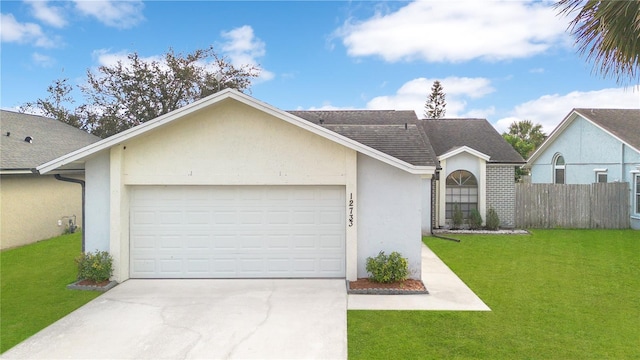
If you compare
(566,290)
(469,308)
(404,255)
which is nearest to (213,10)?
(404,255)

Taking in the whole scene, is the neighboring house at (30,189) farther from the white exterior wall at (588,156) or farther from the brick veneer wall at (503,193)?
the white exterior wall at (588,156)

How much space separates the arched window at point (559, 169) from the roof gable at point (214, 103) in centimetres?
1750

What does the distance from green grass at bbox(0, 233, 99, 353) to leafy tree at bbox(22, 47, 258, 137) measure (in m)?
21.5

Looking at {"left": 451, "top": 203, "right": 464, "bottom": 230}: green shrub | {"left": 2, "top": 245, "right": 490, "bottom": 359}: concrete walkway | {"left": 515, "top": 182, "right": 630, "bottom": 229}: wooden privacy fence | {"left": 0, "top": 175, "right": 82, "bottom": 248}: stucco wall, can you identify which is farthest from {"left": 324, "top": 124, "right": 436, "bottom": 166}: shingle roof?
{"left": 0, "top": 175, "right": 82, "bottom": 248}: stucco wall

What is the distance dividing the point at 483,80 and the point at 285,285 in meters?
22.8

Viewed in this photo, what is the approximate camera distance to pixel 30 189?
44.4 ft

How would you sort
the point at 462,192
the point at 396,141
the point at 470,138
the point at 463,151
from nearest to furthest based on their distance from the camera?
the point at 396,141 < the point at 463,151 < the point at 462,192 < the point at 470,138

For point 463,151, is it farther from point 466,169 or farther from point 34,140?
point 34,140

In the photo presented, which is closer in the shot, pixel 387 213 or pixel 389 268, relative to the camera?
pixel 389 268

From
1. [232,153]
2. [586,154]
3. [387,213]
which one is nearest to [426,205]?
[387,213]

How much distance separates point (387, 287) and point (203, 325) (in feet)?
12.7

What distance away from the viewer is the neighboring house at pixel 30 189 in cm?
1262

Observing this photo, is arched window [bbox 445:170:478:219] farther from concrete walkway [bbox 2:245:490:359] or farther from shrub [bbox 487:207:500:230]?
concrete walkway [bbox 2:245:490:359]

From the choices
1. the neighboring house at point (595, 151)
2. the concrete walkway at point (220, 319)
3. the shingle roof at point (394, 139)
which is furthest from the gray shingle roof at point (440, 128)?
the concrete walkway at point (220, 319)
